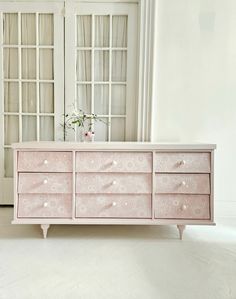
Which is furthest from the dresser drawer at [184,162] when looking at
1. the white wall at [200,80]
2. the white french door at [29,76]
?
the white french door at [29,76]

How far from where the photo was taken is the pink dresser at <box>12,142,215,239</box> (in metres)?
2.17

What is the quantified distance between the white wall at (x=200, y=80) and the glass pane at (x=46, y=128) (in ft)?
3.56

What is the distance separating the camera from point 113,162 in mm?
2178

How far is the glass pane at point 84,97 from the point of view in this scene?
2.91 metres

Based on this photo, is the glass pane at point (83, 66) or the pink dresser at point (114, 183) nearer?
the pink dresser at point (114, 183)

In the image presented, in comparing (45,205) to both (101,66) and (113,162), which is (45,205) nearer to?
(113,162)

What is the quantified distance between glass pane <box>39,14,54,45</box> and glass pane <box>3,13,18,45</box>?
262 millimetres

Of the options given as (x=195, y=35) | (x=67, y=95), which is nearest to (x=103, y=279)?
(x=67, y=95)

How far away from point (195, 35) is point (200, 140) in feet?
3.49

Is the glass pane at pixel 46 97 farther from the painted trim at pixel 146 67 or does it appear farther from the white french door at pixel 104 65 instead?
the painted trim at pixel 146 67

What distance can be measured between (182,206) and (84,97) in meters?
1.51

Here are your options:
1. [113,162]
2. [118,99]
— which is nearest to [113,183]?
[113,162]

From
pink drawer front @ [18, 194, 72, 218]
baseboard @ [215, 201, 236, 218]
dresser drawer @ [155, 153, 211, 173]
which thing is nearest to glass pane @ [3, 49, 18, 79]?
pink drawer front @ [18, 194, 72, 218]

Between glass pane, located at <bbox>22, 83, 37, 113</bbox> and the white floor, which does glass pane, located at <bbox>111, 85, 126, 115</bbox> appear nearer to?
glass pane, located at <bbox>22, 83, 37, 113</bbox>
